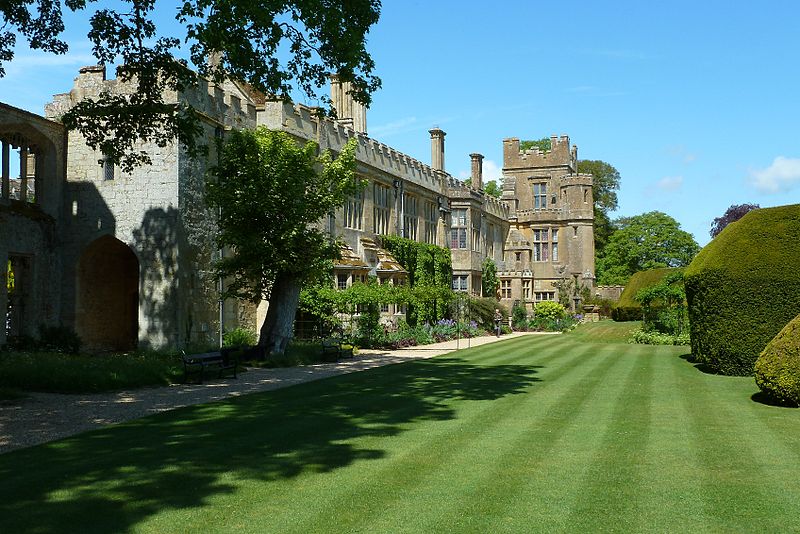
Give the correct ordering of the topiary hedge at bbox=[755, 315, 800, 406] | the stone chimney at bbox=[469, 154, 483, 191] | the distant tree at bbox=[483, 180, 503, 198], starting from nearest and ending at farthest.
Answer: the topiary hedge at bbox=[755, 315, 800, 406], the stone chimney at bbox=[469, 154, 483, 191], the distant tree at bbox=[483, 180, 503, 198]

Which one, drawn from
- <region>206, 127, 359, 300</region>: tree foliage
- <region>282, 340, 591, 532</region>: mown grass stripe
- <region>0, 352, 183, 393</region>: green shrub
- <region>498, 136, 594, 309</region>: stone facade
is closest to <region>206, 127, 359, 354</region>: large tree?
<region>206, 127, 359, 300</region>: tree foliage

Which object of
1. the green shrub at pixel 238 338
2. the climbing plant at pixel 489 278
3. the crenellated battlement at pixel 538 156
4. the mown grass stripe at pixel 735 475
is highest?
the crenellated battlement at pixel 538 156

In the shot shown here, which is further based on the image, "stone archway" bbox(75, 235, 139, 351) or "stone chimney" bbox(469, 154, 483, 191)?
"stone chimney" bbox(469, 154, 483, 191)

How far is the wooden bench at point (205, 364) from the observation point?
1456cm

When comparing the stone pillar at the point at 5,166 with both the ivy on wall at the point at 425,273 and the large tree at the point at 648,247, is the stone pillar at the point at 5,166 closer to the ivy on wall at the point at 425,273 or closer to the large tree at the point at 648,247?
the ivy on wall at the point at 425,273

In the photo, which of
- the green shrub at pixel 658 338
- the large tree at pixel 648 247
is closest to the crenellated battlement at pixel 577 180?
the large tree at pixel 648 247

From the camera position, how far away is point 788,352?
36.4ft

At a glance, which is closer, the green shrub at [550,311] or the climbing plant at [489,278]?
the green shrub at [550,311]

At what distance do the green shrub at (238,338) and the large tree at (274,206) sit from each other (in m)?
2.31

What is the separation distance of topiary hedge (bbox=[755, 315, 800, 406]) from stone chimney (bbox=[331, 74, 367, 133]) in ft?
68.1

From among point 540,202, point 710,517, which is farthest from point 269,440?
point 540,202

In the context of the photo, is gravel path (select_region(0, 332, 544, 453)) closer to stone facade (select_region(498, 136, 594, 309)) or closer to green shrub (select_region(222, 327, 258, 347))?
green shrub (select_region(222, 327, 258, 347))

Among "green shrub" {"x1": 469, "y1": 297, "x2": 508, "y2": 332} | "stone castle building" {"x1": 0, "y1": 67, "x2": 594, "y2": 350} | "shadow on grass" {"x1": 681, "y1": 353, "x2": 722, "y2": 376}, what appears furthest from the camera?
"green shrub" {"x1": 469, "y1": 297, "x2": 508, "y2": 332}

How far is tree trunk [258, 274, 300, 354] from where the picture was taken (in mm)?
19188
